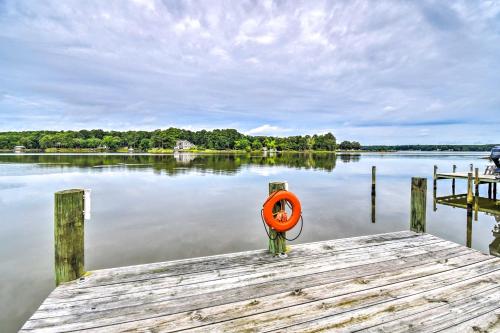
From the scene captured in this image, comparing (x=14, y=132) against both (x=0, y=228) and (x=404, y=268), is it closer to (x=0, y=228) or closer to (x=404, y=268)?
(x=0, y=228)

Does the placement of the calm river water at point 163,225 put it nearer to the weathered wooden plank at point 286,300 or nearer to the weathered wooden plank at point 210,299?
the weathered wooden plank at point 210,299

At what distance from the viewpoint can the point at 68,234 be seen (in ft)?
8.29

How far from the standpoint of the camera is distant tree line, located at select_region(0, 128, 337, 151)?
8612cm

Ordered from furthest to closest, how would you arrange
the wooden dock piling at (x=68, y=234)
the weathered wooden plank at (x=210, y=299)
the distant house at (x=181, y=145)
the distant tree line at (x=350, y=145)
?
the distant tree line at (x=350, y=145) < the distant house at (x=181, y=145) < the wooden dock piling at (x=68, y=234) < the weathered wooden plank at (x=210, y=299)

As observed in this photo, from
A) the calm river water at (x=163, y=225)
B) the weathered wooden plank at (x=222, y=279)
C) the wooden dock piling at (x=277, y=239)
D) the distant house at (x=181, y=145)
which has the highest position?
the distant house at (x=181, y=145)

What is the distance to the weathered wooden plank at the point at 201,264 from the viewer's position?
264 cm

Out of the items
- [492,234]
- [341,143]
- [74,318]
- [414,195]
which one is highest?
[341,143]

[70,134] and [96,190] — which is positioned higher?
[70,134]

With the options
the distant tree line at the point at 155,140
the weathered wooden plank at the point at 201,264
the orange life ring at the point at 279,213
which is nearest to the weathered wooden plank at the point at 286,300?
the weathered wooden plank at the point at 201,264

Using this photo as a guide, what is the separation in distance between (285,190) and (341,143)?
127 meters

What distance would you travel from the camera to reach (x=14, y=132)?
9969 centimetres

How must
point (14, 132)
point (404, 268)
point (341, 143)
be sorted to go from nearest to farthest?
point (404, 268), point (14, 132), point (341, 143)

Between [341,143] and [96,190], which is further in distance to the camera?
[341,143]

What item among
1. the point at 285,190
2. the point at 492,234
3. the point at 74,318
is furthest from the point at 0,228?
the point at 492,234
